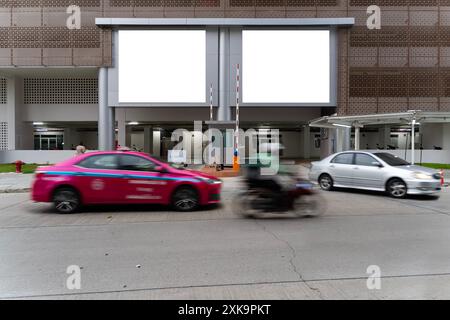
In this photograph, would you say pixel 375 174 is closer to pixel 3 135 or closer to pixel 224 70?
pixel 224 70

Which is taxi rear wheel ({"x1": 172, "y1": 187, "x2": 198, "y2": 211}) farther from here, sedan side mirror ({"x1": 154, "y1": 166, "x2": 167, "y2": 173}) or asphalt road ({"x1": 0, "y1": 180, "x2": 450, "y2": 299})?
sedan side mirror ({"x1": 154, "y1": 166, "x2": 167, "y2": 173})

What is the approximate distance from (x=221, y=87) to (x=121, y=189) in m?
17.2

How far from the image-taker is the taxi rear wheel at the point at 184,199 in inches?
332

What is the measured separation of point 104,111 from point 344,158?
61.2 feet

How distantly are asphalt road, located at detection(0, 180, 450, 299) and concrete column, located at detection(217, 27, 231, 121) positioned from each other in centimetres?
1670

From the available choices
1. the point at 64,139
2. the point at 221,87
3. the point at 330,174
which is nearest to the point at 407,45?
the point at 221,87

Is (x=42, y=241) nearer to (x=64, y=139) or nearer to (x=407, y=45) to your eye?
(x=407, y=45)

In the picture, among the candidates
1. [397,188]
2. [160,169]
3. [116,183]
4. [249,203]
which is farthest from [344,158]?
[116,183]

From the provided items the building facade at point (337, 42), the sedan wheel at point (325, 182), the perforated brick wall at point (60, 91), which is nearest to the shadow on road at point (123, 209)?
the sedan wheel at point (325, 182)

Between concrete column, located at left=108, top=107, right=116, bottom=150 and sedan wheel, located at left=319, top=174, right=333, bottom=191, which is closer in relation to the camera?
sedan wheel, located at left=319, top=174, right=333, bottom=191

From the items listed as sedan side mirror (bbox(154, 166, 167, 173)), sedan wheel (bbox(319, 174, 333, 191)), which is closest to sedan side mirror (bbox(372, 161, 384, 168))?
sedan wheel (bbox(319, 174, 333, 191))

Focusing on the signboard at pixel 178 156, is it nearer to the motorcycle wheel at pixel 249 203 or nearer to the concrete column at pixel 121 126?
the concrete column at pixel 121 126

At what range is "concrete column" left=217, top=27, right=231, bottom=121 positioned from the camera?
24.2m

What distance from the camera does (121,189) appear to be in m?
8.20
